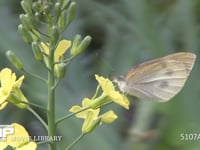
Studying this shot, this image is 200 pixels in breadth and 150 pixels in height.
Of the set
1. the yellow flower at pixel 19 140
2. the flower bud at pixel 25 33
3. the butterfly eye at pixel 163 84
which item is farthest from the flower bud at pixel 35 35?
the butterfly eye at pixel 163 84

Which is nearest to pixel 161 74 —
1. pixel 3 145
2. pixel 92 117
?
pixel 92 117

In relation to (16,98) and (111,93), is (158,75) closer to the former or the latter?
(111,93)

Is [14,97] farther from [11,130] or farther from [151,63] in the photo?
[151,63]

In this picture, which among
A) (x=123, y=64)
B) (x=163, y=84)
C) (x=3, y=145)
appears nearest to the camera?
(x=3, y=145)

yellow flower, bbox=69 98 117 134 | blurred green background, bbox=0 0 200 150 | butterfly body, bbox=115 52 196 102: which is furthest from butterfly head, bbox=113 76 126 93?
blurred green background, bbox=0 0 200 150

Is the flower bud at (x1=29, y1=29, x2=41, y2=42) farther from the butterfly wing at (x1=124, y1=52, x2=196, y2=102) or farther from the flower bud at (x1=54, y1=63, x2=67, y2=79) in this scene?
the butterfly wing at (x1=124, y1=52, x2=196, y2=102)

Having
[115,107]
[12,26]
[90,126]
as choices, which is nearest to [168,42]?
[115,107]
